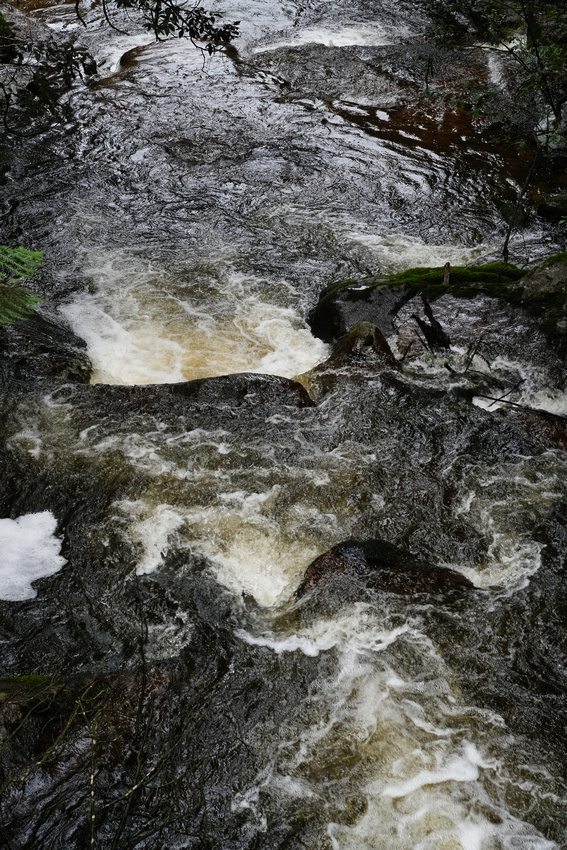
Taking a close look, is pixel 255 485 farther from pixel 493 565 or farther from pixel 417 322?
pixel 417 322

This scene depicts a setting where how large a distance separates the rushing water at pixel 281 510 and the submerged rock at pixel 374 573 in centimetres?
Result: 13

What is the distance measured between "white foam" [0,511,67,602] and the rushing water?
5cm

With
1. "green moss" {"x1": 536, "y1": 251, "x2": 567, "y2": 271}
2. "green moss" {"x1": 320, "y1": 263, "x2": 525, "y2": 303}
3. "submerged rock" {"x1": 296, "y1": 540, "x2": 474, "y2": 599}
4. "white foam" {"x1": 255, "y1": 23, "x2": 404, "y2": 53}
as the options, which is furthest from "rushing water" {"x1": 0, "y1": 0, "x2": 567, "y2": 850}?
"white foam" {"x1": 255, "y1": 23, "x2": 404, "y2": 53}

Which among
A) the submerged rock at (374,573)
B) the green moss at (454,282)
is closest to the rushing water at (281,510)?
the submerged rock at (374,573)

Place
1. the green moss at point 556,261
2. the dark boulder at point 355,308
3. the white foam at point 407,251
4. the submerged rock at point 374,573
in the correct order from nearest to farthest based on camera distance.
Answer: the submerged rock at point 374,573 < the green moss at point 556,261 < the dark boulder at point 355,308 < the white foam at point 407,251

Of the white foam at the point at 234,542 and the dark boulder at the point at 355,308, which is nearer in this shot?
the white foam at the point at 234,542

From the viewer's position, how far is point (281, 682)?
413cm

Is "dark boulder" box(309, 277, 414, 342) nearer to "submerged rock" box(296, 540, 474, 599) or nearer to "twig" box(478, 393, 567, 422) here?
"twig" box(478, 393, 567, 422)

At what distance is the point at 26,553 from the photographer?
16.2 feet

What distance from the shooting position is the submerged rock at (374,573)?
15.1 ft

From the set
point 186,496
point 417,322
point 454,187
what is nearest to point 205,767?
point 186,496

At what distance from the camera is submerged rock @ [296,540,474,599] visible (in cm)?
460

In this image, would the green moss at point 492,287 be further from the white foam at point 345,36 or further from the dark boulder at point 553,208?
the white foam at point 345,36

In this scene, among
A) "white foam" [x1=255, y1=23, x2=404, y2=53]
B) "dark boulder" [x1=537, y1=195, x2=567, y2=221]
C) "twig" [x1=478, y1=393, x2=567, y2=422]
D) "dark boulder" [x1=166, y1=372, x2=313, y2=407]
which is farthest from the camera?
"white foam" [x1=255, y1=23, x2=404, y2=53]
